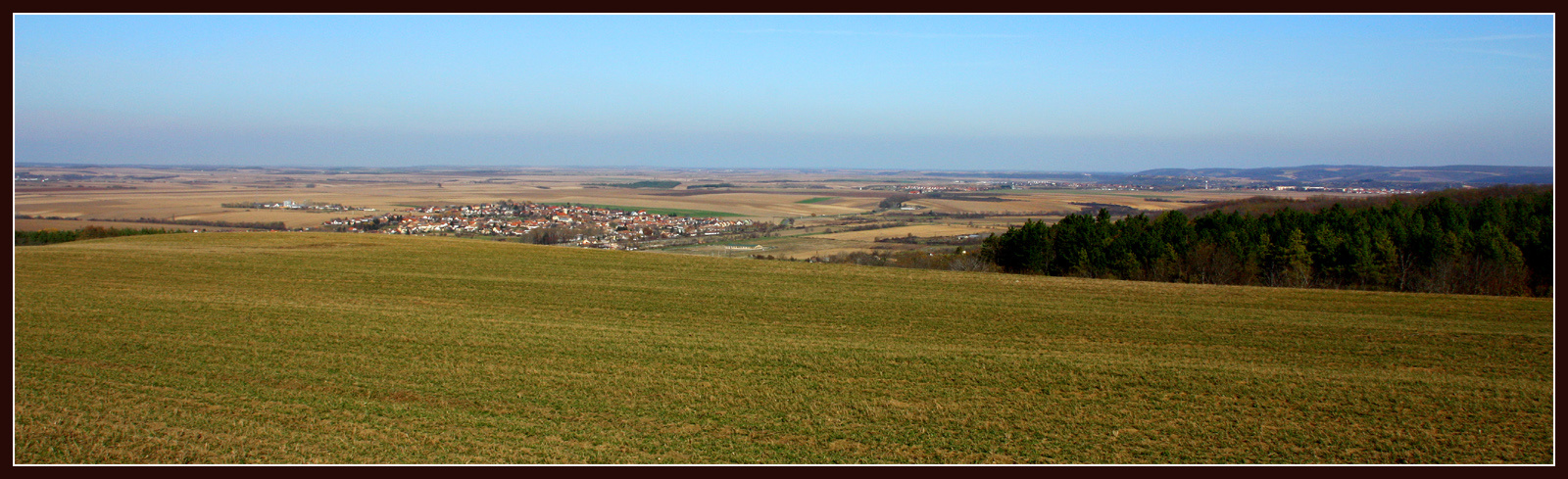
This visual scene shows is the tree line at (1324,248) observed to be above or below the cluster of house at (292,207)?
below

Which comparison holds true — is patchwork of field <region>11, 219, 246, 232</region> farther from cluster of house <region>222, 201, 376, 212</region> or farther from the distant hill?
the distant hill

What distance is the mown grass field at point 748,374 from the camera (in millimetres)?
8547

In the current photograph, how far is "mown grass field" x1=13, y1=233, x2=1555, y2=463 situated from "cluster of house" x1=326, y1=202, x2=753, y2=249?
1668cm

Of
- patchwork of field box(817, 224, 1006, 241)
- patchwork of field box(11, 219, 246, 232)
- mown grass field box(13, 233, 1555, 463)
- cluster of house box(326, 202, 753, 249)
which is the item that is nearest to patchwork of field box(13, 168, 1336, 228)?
patchwork of field box(11, 219, 246, 232)

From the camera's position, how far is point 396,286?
66.9 feet

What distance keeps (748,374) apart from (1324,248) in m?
25.9

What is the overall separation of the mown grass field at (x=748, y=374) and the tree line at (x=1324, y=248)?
6.79m

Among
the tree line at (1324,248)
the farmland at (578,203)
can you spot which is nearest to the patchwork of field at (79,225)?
the farmland at (578,203)

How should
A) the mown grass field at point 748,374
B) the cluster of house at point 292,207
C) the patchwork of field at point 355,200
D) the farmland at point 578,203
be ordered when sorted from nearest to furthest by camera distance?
the mown grass field at point 748,374
the farmland at point 578,203
the patchwork of field at point 355,200
the cluster of house at point 292,207

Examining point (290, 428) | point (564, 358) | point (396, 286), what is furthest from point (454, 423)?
point (396, 286)

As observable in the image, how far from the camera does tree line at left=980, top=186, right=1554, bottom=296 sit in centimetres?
2639

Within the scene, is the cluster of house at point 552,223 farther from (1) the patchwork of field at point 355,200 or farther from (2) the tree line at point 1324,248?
(2) the tree line at point 1324,248

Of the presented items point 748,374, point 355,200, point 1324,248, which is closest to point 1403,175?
point 1324,248

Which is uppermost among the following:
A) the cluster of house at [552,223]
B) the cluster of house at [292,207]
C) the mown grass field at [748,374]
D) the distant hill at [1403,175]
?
the distant hill at [1403,175]
